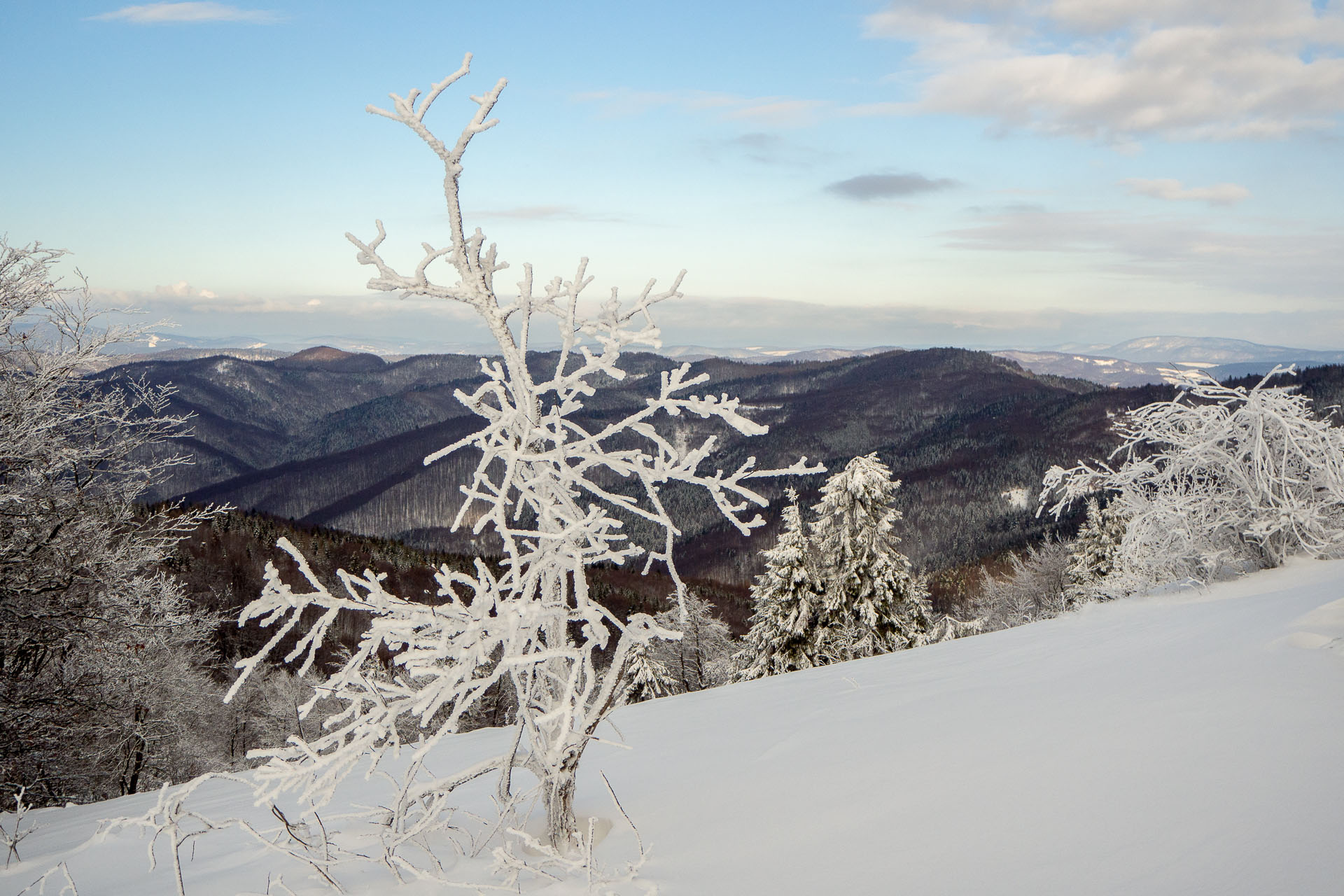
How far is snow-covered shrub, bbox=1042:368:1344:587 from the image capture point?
33.9 feet

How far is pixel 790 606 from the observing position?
21.0 m

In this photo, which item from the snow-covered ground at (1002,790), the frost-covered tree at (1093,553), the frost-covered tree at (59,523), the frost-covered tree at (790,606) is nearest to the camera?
the snow-covered ground at (1002,790)

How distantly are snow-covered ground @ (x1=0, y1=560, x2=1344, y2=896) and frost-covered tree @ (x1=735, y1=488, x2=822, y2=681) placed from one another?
14.6 metres

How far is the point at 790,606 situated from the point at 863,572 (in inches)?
93.0

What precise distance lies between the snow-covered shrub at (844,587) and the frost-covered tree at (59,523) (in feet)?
49.0

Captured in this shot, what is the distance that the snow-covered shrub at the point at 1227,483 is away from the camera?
10.3 metres

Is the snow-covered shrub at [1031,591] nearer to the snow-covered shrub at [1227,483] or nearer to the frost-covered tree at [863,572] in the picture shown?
the frost-covered tree at [863,572]

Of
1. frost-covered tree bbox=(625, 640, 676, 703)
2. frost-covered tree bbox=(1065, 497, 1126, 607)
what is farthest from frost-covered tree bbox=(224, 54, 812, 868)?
frost-covered tree bbox=(1065, 497, 1126, 607)

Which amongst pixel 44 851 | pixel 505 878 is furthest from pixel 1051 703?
pixel 44 851

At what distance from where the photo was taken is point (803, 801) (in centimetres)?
372

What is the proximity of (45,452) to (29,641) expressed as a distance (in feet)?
7.42

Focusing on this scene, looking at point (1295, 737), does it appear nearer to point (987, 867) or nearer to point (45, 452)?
point (987, 867)

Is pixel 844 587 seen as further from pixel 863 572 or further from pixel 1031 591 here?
pixel 1031 591

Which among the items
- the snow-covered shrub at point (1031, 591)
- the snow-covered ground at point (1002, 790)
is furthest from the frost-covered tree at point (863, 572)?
the snow-covered ground at point (1002, 790)
